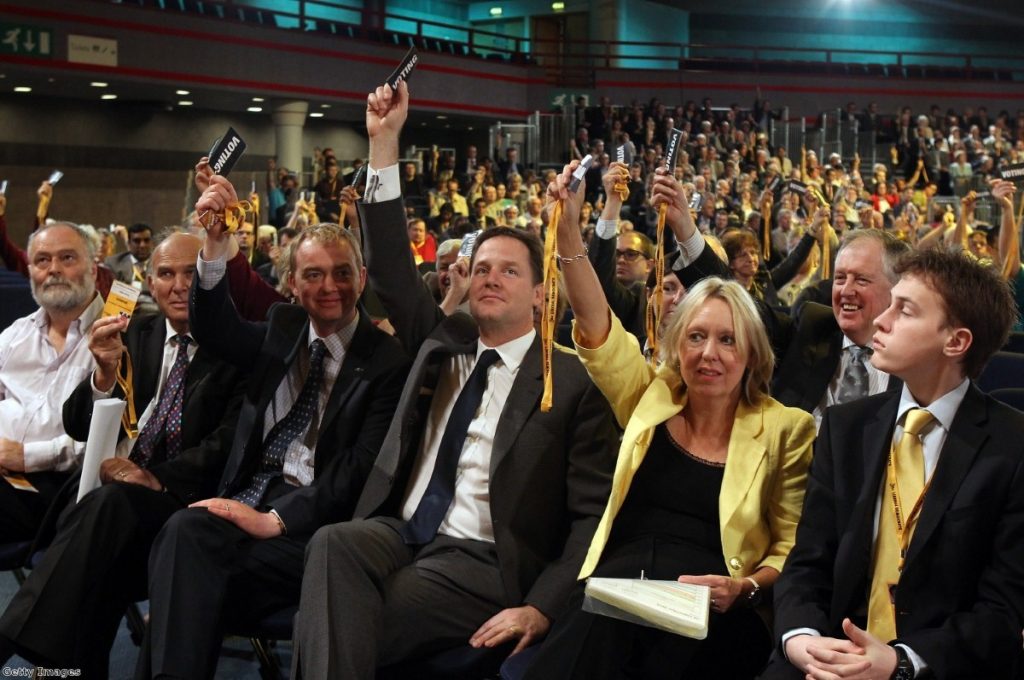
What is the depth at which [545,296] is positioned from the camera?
220 cm

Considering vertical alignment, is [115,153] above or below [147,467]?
above

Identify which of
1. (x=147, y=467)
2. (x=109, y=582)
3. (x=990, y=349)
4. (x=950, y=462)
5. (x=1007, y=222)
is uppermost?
(x=1007, y=222)

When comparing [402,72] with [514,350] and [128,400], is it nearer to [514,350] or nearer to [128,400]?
[514,350]

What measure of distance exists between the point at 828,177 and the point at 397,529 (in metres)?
12.6

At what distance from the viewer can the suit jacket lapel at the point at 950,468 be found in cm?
178

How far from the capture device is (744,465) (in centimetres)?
213

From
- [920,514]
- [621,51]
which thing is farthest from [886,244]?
[621,51]

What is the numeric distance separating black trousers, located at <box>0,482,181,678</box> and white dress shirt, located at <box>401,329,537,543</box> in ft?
2.08

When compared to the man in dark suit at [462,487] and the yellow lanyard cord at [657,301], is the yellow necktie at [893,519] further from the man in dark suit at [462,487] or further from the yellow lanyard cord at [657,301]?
the yellow lanyard cord at [657,301]

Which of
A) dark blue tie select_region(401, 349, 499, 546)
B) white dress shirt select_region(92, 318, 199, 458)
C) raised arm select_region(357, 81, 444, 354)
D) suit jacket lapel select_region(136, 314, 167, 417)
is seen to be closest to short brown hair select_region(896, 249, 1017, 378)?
dark blue tie select_region(401, 349, 499, 546)

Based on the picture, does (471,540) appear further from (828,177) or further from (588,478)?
(828,177)

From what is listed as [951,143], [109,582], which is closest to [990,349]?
[109,582]

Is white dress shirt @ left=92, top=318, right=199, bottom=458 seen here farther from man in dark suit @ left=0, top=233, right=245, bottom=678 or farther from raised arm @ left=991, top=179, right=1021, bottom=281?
raised arm @ left=991, top=179, right=1021, bottom=281

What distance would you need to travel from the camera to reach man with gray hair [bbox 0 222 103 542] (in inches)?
116
